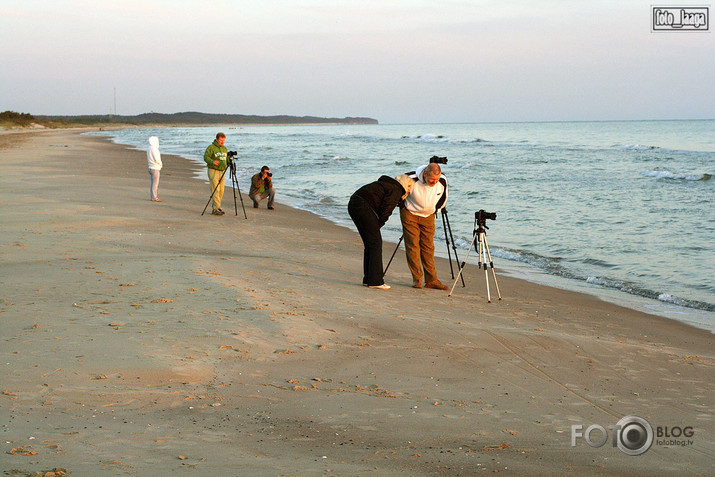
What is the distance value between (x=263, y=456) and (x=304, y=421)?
60 cm

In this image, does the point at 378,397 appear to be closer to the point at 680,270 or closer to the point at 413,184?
the point at 413,184

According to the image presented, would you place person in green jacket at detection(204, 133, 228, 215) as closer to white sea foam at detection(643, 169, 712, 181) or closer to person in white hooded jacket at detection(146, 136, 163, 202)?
person in white hooded jacket at detection(146, 136, 163, 202)

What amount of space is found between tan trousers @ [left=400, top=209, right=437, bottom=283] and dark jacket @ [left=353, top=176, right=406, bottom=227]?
1.20ft

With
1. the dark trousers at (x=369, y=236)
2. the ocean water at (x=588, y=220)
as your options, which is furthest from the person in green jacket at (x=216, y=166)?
the dark trousers at (x=369, y=236)

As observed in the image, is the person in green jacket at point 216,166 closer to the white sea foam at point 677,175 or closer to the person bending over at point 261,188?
the person bending over at point 261,188

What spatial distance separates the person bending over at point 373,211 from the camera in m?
8.81

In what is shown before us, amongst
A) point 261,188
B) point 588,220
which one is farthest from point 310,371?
point 588,220

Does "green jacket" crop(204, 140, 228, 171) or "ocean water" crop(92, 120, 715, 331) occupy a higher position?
"green jacket" crop(204, 140, 228, 171)

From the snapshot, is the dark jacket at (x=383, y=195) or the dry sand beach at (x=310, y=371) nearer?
the dry sand beach at (x=310, y=371)

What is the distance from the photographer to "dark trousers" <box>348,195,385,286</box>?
346 inches

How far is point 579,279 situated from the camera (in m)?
10.9

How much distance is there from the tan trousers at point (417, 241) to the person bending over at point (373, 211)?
391 millimetres
